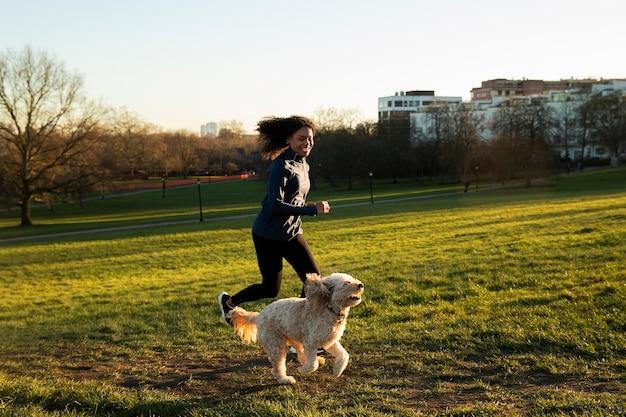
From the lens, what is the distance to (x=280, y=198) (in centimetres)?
538

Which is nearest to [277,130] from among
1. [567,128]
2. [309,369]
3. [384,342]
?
[309,369]

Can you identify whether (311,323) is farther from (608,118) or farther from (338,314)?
(608,118)

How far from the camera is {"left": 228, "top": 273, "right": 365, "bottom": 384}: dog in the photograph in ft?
16.2

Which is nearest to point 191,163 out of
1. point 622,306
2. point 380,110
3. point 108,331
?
point 108,331

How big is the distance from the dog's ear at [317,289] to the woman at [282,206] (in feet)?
2.08

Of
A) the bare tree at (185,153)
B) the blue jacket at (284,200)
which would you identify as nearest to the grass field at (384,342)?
the blue jacket at (284,200)

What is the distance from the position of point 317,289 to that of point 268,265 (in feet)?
3.10

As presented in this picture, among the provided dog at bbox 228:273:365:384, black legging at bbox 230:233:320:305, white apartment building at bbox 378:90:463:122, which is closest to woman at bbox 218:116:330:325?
black legging at bbox 230:233:320:305

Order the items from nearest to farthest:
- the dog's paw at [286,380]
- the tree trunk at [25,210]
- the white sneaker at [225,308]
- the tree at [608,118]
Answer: the dog's paw at [286,380]
the white sneaker at [225,308]
the tree trunk at [25,210]
the tree at [608,118]

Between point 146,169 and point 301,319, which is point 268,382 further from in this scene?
point 146,169

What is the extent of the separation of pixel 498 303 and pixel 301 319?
395cm

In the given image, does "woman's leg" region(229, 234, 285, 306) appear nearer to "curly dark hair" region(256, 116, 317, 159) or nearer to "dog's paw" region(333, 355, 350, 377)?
"curly dark hair" region(256, 116, 317, 159)

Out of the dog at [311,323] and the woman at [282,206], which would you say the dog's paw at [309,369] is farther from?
the woman at [282,206]

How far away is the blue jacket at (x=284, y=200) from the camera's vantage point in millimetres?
5359
